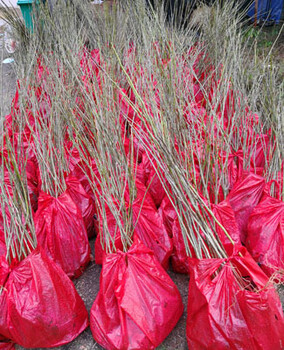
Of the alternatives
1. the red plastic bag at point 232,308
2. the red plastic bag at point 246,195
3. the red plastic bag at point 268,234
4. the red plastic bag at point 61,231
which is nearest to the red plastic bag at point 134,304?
the red plastic bag at point 232,308

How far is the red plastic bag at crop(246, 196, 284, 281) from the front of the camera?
1.52 metres

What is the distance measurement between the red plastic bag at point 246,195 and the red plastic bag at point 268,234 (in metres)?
0.10

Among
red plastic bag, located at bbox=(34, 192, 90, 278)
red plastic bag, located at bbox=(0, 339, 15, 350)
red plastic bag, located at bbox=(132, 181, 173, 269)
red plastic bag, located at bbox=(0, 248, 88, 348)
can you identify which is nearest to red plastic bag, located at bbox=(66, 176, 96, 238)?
red plastic bag, located at bbox=(34, 192, 90, 278)

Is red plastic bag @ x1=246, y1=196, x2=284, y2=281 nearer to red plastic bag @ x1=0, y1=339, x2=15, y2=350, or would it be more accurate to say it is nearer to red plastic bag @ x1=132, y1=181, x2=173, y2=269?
red plastic bag @ x1=132, y1=181, x2=173, y2=269

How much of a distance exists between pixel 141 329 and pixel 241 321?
1.18 ft

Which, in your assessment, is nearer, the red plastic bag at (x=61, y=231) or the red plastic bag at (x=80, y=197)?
the red plastic bag at (x=61, y=231)

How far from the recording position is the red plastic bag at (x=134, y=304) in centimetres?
127

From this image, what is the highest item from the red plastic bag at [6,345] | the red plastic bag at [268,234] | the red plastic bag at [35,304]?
the red plastic bag at [268,234]

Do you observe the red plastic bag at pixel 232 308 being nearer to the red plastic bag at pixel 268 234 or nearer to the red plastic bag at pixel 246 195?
the red plastic bag at pixel 268 234

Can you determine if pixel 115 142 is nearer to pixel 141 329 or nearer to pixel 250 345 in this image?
pixel 141 329

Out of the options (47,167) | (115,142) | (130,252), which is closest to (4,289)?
(130,252)

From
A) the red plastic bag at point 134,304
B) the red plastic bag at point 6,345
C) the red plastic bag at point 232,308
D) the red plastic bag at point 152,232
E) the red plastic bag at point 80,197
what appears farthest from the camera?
the red plastic bag at point 80,197

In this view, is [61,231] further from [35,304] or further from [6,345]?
[6,345]

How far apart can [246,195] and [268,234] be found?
242mm
